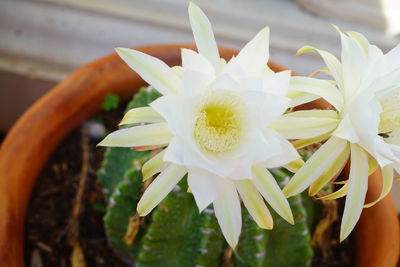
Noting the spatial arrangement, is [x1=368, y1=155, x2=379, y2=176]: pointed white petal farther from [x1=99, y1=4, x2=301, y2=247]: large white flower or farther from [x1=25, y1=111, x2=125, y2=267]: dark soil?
[x1=25, y1=111, x2=125, y2=267]: dark soil

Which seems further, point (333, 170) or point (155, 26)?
point (155, 26)

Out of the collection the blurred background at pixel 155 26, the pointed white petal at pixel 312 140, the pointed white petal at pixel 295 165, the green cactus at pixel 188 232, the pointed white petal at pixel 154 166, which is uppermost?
the blurred background at pixel 155 26

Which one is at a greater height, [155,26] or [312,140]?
[155,26]

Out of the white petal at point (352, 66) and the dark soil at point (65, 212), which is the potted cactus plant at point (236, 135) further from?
the dark soil at point (65, 212)

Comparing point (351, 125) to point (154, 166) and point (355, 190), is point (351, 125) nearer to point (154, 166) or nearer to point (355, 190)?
point (355, 190)

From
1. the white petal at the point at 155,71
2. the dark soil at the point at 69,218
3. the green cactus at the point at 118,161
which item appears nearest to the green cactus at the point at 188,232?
the green cactus at the point at 118,161

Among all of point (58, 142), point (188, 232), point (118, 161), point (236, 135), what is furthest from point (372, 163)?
point (58, 142)

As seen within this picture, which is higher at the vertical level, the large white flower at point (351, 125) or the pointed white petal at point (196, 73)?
the pointed white petal at point (196, 73)

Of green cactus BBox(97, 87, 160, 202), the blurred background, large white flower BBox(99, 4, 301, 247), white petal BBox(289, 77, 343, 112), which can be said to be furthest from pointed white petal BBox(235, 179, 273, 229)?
the blurred background
